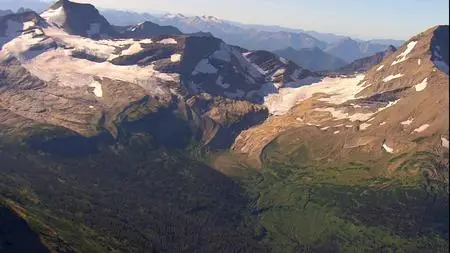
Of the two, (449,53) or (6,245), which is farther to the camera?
(6,245)

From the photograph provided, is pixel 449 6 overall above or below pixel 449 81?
above

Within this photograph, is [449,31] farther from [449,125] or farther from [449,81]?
[449,125]

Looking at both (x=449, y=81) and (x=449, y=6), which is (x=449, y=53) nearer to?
(x=449, y=81)

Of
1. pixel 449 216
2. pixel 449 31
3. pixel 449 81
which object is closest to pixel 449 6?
pixel 449 31

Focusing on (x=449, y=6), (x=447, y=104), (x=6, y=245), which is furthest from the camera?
(x=6, y=245)

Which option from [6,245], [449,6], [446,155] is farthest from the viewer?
[6,245]

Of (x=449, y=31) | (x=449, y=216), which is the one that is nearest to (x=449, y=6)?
(x=449, y=31)

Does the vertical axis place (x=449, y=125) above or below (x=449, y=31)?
below

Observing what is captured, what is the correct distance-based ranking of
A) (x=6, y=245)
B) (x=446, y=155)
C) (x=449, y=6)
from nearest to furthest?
(x=446, y=155) → (x=449, y=6) → (x=6, y=245)

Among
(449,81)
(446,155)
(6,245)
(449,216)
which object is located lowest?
(6,245)
